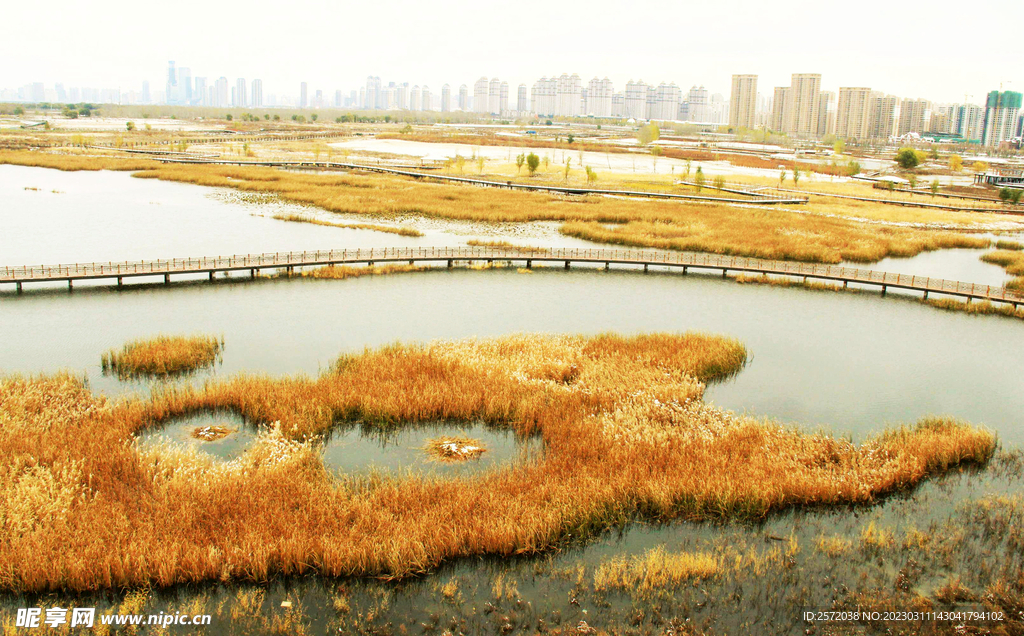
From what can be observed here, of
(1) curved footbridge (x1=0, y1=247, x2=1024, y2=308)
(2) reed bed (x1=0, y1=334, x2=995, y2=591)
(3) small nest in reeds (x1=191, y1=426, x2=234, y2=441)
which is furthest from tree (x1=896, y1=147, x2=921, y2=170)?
(3) small nest in reeds (x1=191, y1=426, x2=234, y2=441)

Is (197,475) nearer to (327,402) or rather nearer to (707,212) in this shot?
(327,402)

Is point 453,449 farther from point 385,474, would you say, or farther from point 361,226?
point 361,226

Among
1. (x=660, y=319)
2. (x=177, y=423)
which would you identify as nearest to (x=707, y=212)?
(x=660, y=319)

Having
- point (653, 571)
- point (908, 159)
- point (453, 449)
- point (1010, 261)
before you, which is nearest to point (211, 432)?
point (453, 449)

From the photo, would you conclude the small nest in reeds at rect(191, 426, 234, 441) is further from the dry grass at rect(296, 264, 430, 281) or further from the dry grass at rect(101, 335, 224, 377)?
the dry grass at rect(296, 264, 430, 281)

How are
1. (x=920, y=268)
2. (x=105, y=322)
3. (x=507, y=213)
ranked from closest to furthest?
(x=105, y=322) < (x=920, y=268) < (x=507, y=213)
